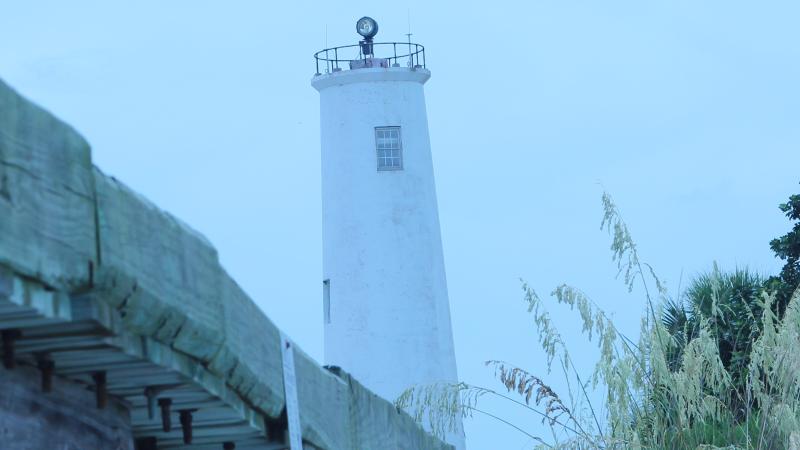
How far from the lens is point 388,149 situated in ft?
68.8

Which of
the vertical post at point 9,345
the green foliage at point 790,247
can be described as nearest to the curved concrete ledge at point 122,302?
the vertical post at point 9,345

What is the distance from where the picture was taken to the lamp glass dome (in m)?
22.3

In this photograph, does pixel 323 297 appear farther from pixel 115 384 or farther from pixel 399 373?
pixel 115 384

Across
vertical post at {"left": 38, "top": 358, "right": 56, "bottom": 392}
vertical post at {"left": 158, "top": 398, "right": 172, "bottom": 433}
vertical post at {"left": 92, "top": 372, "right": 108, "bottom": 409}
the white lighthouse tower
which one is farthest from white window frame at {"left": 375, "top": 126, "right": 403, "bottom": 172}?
vertical post at {"left": 38, "top": 358, "right": 56, "bottom": 392}

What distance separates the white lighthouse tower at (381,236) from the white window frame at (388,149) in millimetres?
14

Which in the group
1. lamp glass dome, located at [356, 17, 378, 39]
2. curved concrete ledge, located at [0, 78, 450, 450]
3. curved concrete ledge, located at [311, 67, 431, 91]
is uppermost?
lamp glass dome, located at [356, 17, 378, 39]

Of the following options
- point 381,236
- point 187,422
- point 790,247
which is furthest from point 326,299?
point 187,422

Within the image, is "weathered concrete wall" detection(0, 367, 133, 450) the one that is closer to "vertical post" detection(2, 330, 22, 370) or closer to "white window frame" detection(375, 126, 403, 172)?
"vertical post" detection(2, 330, 22, 370)

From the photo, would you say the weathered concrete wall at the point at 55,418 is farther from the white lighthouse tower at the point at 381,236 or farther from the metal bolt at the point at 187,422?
the white lighthouse tower at the point at 381,236

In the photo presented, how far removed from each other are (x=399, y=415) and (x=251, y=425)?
2.39 m

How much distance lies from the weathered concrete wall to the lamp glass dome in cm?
1925

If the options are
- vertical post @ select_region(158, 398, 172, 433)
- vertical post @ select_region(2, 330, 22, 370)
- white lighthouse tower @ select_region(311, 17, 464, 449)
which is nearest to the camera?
vertical post @ select_region(2, 330, 22, 370)

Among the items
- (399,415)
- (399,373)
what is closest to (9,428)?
(399,415)

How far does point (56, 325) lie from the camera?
263 centimetres
